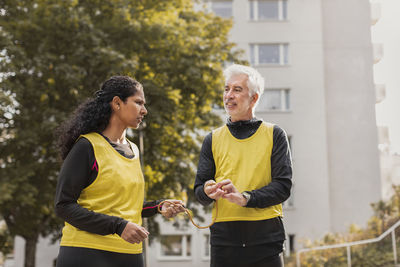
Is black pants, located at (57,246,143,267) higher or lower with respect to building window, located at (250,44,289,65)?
lower

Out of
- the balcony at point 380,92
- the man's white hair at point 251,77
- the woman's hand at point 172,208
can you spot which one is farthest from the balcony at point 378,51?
the woman's hand at point 172,208

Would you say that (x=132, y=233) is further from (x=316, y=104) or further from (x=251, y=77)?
(x=316, y=104)

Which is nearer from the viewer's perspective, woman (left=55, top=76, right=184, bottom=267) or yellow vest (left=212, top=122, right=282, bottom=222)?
woman (left=55, top=76, right=184, bottom=267)

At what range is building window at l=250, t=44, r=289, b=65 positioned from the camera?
87.4ft

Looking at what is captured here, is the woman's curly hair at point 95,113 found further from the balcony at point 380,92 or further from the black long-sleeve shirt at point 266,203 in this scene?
the balcony at point 380,92

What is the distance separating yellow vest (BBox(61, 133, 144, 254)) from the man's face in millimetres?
800

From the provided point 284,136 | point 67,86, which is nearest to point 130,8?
point 67,86

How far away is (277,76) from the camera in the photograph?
86.1ft

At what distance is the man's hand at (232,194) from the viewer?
2.78 m

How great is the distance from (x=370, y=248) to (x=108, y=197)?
10.8m

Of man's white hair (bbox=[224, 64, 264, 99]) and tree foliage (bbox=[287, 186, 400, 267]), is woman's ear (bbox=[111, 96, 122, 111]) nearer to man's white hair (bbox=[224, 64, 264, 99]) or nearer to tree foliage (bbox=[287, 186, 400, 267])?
man's white hair (bbox=[224, 64, 264, 99])

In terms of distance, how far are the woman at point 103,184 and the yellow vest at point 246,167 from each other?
0.54m

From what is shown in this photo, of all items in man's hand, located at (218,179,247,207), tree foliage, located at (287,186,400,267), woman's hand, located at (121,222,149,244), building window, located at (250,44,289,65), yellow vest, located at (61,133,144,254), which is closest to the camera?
woman's hand, located at (121,222,149,244)

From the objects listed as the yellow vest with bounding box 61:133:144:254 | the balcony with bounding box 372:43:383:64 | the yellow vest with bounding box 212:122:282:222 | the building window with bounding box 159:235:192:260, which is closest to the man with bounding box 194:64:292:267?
the yellow vest with bounding box 212:122:282:222
